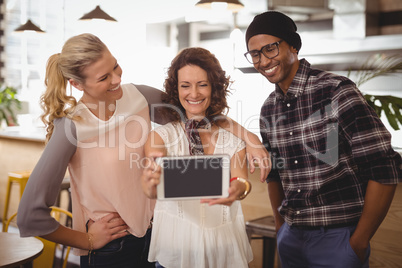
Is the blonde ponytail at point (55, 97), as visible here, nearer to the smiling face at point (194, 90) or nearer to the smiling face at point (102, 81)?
the smiling face at point (102, 81)

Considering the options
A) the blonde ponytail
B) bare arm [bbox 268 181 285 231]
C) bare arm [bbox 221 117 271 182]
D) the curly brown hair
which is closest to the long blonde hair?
the blonde ponytail

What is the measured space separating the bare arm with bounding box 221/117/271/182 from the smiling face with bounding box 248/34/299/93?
239mm

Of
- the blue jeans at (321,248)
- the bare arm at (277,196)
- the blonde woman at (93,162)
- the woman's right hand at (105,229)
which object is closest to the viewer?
the blonde woman at (93,162)

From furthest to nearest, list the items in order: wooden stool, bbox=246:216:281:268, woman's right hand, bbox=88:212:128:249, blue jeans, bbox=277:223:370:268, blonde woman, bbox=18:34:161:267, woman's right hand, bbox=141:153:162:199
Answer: wooden stool, bbox=246:216:281:268 → blue jeans, bbox=277:223:370:268 → woman's right hand, bbox=88:212:128:249 → blonde woman, bbox=18:34:161:267 → woman's right hand, bbox=141:153:162:199

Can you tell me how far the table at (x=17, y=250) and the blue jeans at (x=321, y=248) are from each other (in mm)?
1062

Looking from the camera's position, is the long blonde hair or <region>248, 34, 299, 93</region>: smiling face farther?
<region>248, 34, 299, 93</region>: smiling face

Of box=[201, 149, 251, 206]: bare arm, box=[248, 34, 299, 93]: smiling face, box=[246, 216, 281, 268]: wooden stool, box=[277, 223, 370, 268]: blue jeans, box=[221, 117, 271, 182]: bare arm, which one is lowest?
box=[246, 216, 281, 268]: wooden stool

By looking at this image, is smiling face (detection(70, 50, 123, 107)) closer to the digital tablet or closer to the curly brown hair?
the curly brown hair

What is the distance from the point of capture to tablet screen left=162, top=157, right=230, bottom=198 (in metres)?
1.10

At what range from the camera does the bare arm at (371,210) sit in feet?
4.60

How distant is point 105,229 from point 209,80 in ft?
1.84

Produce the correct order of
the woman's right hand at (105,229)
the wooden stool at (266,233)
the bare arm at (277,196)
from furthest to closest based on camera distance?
1. the wooden stool at (266,233)
2. the bare arm at (277,196)
3. the woman's right hand at (105,229)

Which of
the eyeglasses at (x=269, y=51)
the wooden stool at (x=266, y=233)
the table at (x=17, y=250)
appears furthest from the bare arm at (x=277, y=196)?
the table at (x=17, y=250)

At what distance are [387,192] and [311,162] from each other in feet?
0.84
